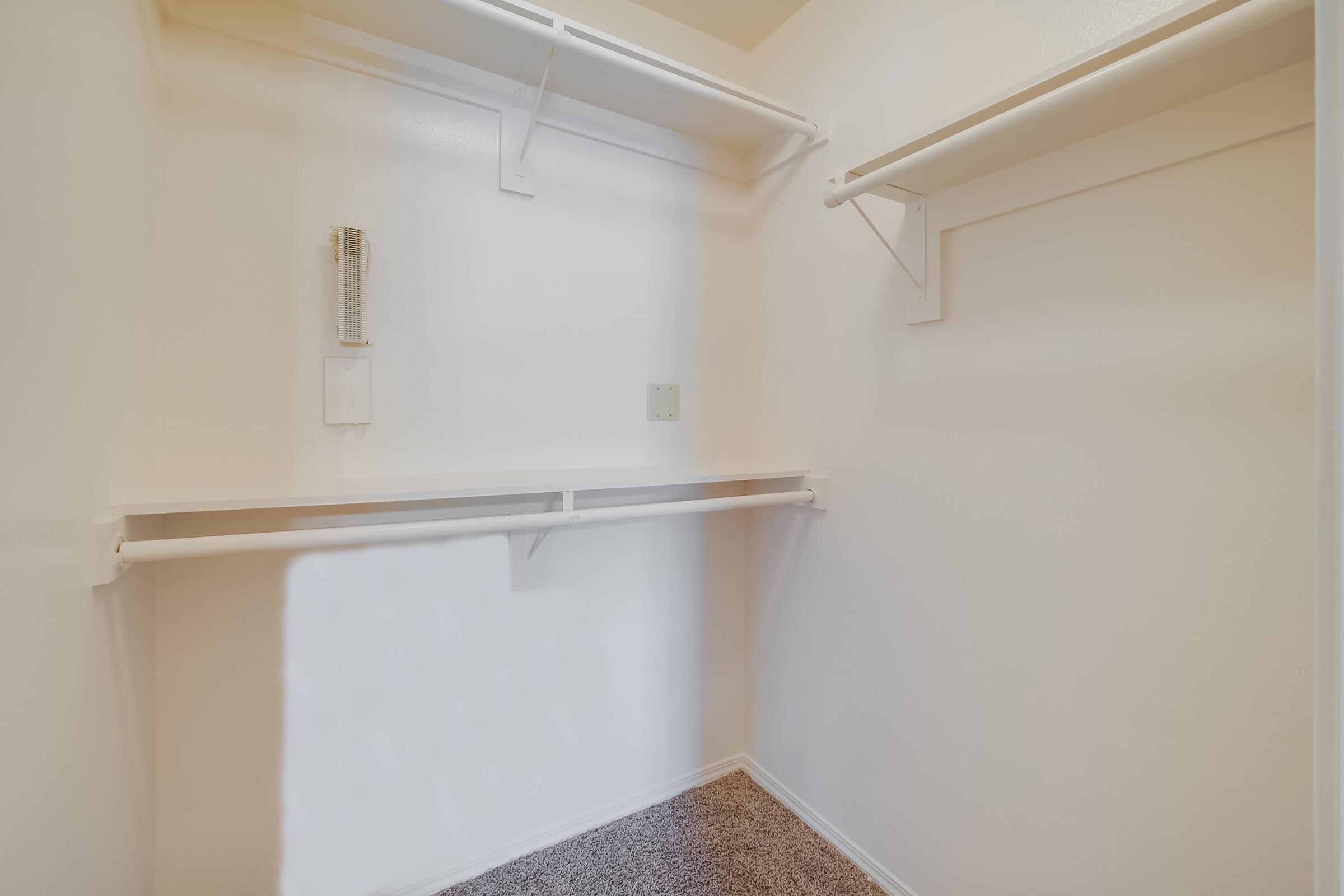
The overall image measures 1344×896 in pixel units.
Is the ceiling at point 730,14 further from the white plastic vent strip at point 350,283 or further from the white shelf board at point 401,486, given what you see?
the white shelf board at point 401,486

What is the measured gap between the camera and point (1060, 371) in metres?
1.01

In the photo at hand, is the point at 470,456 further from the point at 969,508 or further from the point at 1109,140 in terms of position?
the point at 1109,140

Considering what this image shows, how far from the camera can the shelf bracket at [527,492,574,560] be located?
1238 mm

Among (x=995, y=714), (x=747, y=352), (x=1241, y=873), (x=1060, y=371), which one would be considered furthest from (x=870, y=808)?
(x=747, y=352)

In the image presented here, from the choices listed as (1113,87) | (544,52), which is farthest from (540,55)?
(1113,87)

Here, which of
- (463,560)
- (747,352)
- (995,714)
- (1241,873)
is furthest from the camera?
(747,352)

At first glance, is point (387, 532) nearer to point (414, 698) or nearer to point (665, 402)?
point (414, 698)

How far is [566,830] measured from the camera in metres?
1.50

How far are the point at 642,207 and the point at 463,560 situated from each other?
1050 mm

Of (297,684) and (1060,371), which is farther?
(297,684)

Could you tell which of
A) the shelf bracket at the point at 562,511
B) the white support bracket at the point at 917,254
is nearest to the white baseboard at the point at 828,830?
the shelf bracket at the point at 562,511

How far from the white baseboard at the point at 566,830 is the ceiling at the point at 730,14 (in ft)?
7.16

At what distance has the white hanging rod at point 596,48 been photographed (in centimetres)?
108

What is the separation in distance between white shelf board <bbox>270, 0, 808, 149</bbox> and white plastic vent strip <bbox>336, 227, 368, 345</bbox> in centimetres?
43
